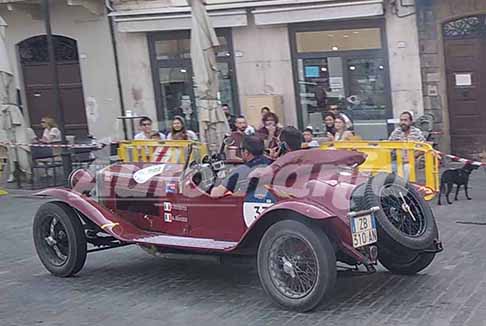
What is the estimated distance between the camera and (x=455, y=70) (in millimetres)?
14695

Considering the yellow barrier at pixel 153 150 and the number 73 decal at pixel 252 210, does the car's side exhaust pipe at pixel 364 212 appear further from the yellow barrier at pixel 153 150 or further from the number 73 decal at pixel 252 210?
the yellow barrier at pixel 153 150

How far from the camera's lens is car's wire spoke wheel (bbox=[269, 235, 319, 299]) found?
6746 mm

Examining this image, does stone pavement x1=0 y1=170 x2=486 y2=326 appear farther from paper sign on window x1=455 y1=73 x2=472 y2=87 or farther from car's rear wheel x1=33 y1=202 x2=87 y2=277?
paper sign on window x1=455 y1=73 x2=472 y2=87

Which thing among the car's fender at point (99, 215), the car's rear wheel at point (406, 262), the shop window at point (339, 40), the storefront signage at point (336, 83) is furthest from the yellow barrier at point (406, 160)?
the storefront signage at point (336, 83)

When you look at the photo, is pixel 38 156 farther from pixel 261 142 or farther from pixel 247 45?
pixel 261 142

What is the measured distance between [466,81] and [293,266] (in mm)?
8799

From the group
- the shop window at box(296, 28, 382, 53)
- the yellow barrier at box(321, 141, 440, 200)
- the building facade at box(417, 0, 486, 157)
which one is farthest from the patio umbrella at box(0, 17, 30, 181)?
the building facade at box(417, 0, 486, 157)

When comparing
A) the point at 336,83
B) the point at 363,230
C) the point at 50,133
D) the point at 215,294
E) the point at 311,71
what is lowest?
the point at 215,294

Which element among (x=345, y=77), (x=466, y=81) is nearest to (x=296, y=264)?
(x=466, y=81)

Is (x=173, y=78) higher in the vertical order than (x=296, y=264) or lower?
higher

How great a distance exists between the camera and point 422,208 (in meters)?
7.34

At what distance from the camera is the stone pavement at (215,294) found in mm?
6652

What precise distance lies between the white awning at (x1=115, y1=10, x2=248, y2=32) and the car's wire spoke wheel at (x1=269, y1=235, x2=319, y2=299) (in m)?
9.85

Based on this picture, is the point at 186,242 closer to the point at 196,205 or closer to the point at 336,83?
the point at 196,205
